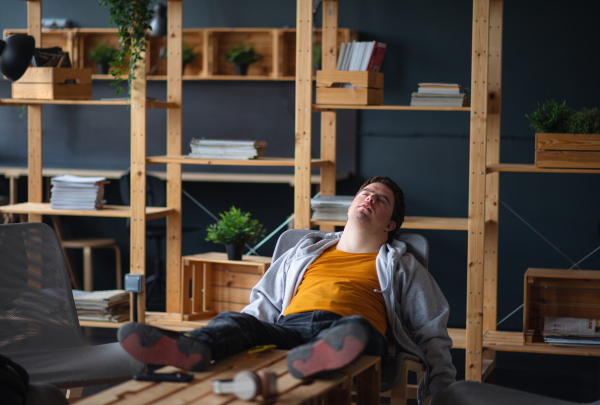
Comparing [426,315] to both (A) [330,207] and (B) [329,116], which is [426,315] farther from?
(B) [329,116]

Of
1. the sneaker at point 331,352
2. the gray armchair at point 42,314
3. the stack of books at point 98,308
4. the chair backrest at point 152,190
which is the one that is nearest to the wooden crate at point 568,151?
the sneaker at point 331,352

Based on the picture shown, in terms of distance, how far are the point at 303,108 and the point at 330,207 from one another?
1.73 ft

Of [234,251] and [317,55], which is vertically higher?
[317,55]

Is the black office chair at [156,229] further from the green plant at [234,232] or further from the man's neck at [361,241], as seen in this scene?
the man's neck at [361,241]

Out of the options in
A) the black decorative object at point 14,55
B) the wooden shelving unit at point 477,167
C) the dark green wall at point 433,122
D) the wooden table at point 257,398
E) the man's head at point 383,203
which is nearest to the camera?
the wooden table at point 257,398

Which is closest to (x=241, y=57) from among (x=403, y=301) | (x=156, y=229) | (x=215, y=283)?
(x=156, y=229)

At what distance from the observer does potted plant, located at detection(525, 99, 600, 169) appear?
3193mm

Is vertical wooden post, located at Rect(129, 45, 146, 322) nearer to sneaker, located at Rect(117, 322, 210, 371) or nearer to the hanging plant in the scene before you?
the hanging plant

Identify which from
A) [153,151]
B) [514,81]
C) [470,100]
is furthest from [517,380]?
[153,151]

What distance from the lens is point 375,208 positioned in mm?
2672

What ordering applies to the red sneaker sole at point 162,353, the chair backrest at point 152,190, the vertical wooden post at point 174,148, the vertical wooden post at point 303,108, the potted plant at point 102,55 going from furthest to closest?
the potted plant at point 102,55
the chair backrest at point 152,190
the vertical wooden post at point 174,148
the vertical wooden post at point 303,108
the red sneaker sole at point 162,353

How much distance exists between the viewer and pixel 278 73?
17.0 feet

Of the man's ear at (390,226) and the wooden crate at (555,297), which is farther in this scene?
the wooden crate at (555,297)

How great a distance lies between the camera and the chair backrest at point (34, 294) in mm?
2570
